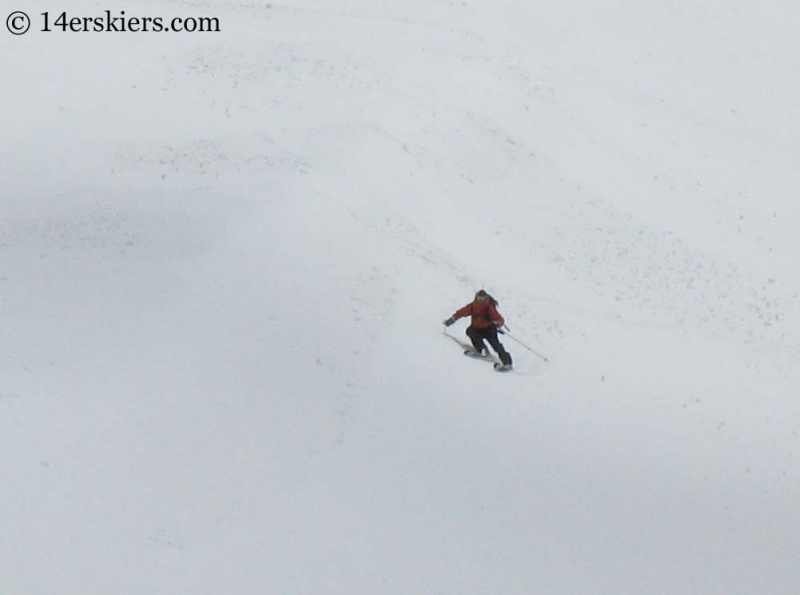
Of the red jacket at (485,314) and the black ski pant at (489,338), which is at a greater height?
the red jacket at (485,314)

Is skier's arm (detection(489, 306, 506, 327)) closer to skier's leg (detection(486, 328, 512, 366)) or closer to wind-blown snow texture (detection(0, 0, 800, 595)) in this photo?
skier's leg (detection(486, 328, 512, 366))

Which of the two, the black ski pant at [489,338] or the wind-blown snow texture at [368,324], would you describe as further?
the black ski pant at [489,338]

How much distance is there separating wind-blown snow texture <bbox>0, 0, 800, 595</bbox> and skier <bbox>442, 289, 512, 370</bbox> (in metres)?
0.44

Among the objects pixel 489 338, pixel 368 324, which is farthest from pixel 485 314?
pixel 368 324

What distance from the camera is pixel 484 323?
1912 cm

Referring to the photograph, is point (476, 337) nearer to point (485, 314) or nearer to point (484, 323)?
point (484, 323)

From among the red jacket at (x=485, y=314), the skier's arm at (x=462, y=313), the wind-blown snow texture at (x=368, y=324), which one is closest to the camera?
the wind-blown snow texture at (x=368, y=324)

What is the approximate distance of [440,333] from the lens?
2009 cm

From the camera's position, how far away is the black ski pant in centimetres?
Result: 1909

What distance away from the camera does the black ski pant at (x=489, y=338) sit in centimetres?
1909

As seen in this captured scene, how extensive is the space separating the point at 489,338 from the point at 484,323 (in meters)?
0.31

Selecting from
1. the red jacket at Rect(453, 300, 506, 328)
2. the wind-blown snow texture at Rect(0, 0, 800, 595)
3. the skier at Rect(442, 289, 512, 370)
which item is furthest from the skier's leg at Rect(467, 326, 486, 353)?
the wind-blown snow texture at Rect(0, 0, 800, 595)

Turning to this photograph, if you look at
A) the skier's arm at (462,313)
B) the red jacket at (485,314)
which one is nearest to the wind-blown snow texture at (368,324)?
the skier's arm at (462,313)

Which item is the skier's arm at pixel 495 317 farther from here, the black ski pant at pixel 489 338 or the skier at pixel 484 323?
the black ski pant at pixel 489 338
